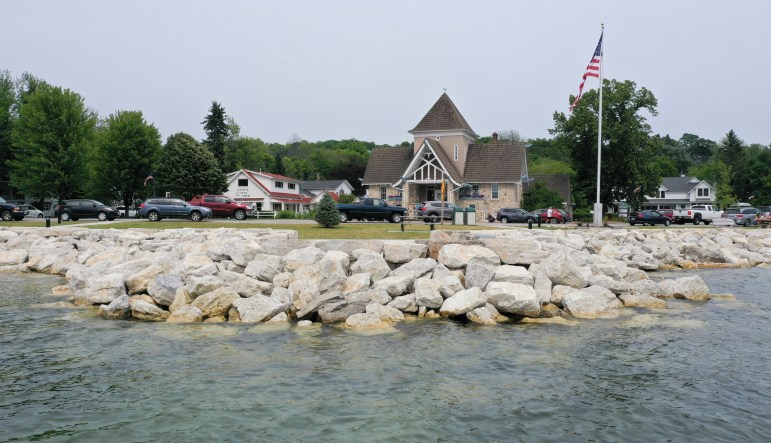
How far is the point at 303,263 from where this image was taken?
613 inches

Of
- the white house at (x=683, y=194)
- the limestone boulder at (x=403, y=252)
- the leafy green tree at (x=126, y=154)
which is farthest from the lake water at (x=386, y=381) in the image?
the white house at (x=683, y=194)

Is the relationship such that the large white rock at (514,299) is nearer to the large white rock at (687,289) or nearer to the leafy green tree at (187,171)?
the large white rock at (687,289)

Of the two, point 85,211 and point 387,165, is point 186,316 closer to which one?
point 85,211

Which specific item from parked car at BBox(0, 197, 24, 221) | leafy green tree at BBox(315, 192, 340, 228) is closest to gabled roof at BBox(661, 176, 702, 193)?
leafy green tree at BBox(315, 192, 340, 228)

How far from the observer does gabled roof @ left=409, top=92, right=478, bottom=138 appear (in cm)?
5647

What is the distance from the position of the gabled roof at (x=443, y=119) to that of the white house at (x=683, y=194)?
50816 millimetres

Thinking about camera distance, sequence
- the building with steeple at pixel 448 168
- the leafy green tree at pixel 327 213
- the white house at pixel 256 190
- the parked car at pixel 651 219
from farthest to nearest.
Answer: the white house at pixel 256 190 → the building with steeple at pixel 448 168 → the parked car at pixel 651 219 → the leafy green tree at pixel 327 213

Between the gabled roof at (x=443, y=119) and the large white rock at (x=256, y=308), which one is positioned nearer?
the large white rock at (x=256, y=308)

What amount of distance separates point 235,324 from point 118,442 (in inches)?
225

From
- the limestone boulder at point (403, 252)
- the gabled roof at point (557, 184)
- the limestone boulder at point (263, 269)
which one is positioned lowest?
the limestone boulder at point (263, 269)

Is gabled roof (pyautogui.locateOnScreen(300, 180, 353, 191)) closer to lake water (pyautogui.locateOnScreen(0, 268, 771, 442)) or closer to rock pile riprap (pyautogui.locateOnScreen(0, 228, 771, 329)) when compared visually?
rock pile riprap (pyautogui.locateOnScreen(0, 228, 771, 329))

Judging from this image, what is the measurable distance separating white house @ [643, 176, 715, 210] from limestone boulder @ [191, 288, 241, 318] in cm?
9228

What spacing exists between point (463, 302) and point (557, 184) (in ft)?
170

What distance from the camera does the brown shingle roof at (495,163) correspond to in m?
53.8
